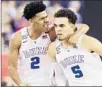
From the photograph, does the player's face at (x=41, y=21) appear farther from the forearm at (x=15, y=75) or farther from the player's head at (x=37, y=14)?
the forearm at (x=15, y=75)

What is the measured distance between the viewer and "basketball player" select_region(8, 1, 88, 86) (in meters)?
6.30

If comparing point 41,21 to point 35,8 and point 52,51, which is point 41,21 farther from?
point 52,51

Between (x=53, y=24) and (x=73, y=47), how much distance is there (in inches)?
14.6

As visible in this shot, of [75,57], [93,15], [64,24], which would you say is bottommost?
[93,15]

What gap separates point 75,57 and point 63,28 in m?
0.37

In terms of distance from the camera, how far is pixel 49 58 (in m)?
6.32

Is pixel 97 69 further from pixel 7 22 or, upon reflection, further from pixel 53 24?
pixel 7 22

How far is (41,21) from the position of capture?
622 centimetres

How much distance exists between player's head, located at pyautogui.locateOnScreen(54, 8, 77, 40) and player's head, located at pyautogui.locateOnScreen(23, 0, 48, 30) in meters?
0.32

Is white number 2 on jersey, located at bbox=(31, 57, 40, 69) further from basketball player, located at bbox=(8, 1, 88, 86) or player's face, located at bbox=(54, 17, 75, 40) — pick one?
player's face, located at bbox=(54, 17, 75, 40)

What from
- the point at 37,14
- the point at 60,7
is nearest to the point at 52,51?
the point at 37,14

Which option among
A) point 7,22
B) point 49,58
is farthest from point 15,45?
point 7,22

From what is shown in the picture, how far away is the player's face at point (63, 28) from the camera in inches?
227

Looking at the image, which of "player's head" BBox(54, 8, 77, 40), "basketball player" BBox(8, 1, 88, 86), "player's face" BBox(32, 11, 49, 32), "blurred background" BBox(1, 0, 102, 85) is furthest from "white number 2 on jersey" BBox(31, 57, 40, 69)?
"blurred background" BBox(1, 0, 102, 85)
